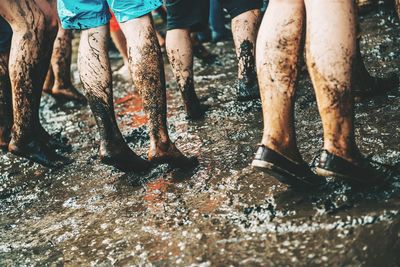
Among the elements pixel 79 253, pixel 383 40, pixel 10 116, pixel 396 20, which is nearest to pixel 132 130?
pixel 10 116

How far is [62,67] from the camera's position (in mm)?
4359

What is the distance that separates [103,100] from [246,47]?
47.7 inches

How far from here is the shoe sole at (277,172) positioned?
69.9 inches

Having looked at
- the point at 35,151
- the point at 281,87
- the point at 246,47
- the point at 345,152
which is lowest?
the point at 35,151

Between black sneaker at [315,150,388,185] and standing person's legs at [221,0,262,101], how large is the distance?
158cm

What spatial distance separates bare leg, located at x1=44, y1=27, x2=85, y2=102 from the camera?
4367 mm

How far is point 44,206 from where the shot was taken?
94.7 inches

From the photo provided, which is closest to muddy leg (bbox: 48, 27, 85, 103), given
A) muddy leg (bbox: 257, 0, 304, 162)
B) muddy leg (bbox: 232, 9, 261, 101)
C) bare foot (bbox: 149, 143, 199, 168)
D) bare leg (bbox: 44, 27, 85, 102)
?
bare leg (bbox: 44, 27, 85, 102)

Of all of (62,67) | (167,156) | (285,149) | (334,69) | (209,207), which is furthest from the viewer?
(62,67)

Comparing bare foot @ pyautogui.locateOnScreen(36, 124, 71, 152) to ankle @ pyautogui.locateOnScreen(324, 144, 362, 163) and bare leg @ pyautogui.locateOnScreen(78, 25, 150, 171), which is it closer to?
bare leg @ pyautogui.locateOnScreen(78, 25, 150, 171)

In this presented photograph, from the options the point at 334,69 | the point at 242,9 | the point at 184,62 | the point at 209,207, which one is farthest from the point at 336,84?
the point at 242,9

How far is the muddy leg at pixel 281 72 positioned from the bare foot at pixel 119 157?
867 mm

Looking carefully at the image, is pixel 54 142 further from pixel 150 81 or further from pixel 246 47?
pixel 246 47

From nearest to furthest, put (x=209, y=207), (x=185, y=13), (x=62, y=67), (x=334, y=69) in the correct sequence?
1. (x=334, y=69)
2. (x=209, y=207)
3. (x=185, y=13)
4. (x=62, y=67)
